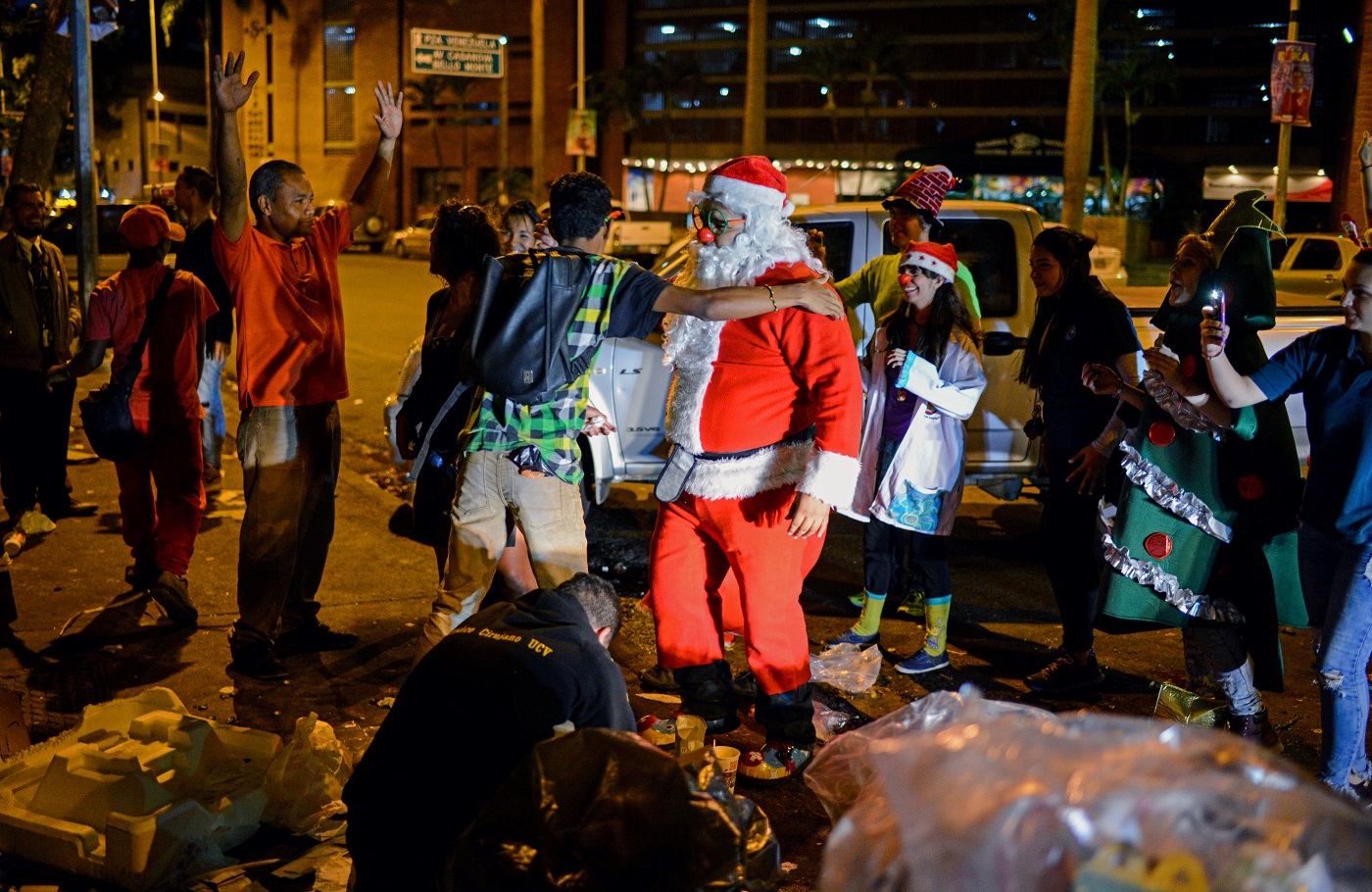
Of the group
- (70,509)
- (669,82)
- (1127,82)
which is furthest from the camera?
(669,82)

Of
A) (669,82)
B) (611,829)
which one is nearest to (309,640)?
(611,829)

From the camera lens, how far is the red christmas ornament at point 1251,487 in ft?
14.4

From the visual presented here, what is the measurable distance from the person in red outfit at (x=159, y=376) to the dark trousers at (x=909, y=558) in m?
3.28

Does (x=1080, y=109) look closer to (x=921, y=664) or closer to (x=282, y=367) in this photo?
(x=921, y=664)

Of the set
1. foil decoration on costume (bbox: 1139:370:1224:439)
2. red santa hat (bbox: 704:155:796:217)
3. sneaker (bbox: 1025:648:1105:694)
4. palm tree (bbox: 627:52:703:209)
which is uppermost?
palm tree (bbox: 627:52:703:209)

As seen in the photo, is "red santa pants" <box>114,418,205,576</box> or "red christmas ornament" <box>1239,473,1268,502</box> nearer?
"red christmas ornament" <box>1239,473,1268,502</box>

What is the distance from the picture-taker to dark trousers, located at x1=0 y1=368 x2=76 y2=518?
7.18 meters

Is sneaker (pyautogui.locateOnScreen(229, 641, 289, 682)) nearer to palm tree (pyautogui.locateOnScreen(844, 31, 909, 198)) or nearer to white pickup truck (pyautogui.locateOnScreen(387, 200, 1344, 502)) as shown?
white pickup truck (pyautogui.locateOnScreen(387, 200, 1344, 502))

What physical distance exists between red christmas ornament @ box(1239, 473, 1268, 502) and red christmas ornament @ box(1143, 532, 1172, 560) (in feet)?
1.02

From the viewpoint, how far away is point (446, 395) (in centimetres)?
470

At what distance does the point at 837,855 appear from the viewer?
192 cm

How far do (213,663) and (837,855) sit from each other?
4.07 m

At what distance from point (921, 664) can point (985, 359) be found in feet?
8.91

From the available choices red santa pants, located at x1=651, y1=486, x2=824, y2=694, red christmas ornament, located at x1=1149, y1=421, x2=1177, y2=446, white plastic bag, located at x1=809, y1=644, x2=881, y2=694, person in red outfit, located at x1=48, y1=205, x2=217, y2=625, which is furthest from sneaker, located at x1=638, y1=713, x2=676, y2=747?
person in red outfit, located at x1=48, y1=205, x2=217, y2=625
